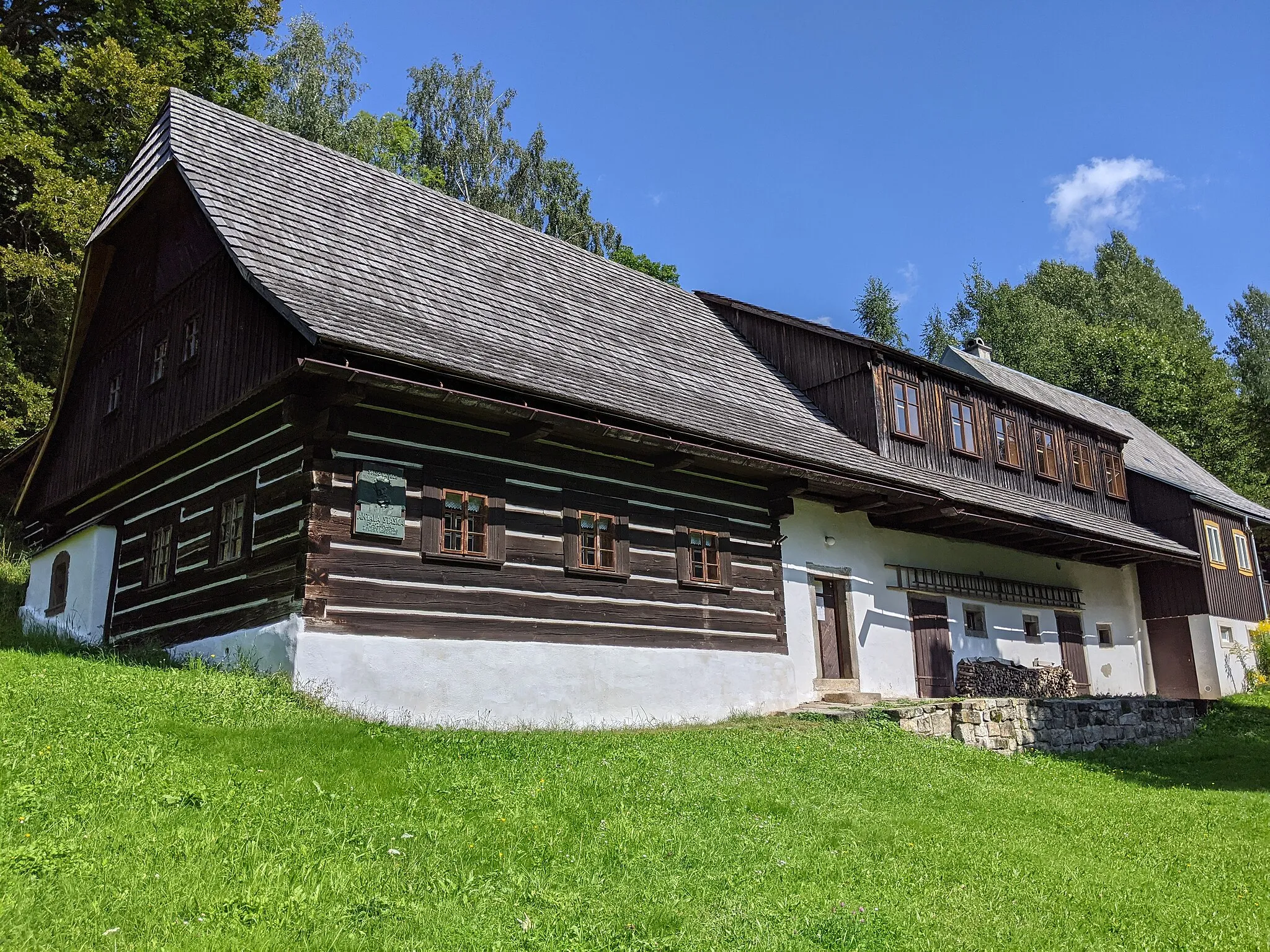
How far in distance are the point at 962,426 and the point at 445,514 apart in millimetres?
12230

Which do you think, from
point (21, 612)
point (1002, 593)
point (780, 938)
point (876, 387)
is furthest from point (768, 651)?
point (21, 612)

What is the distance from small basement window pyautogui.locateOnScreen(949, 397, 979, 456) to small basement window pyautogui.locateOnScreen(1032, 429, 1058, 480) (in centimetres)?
234

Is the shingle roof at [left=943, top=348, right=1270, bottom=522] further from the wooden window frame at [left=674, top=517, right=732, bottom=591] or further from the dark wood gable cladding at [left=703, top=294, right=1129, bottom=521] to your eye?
the wooden window frame at [left=674, top=517, right=732, bottom=591]

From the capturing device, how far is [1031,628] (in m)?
21.4

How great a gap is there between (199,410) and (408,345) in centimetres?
367

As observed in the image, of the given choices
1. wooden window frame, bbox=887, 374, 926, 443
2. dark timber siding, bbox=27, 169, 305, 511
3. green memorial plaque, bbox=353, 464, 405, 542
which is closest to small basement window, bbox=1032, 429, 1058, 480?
wooden window frame, bbox=887, 374, 926, 443

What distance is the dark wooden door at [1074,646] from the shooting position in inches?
875

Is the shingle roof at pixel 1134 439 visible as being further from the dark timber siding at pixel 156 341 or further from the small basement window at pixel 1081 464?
the dark timber siding at pixel 156 341

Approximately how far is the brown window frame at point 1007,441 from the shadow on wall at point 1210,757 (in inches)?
239

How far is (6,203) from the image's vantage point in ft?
77.5

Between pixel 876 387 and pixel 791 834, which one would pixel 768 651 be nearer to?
pixel 876 387

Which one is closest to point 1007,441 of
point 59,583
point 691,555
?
point 691,555

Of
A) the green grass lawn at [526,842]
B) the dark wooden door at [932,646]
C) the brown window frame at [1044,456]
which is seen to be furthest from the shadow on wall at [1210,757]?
the brown window frame at [1044,456]

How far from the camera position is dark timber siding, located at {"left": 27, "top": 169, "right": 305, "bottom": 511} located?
12.9 m
